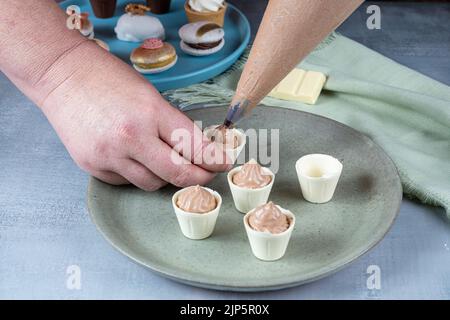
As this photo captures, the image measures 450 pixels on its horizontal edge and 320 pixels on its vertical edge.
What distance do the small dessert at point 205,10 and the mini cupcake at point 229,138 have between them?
566 mm

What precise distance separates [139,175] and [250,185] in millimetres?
180

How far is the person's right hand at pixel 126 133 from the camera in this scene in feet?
3.74

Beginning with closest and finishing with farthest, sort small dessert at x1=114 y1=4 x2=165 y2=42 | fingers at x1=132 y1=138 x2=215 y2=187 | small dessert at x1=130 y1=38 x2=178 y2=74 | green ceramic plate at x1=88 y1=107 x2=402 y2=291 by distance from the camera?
green ceramic plate at x1=88 y1=107 x2=402 y2=291 → fingers at x1=132 y1=138 x2=215 y2=187 → small dessert at x1=130 y1=38 x2=178 y2=74 → small dessert at x1=114 y1=4 x2=165 y2=42

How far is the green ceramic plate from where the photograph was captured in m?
1.02

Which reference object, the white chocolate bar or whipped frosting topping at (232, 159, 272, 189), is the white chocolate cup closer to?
whipped frosting topping at (232, 159, 272, 189)

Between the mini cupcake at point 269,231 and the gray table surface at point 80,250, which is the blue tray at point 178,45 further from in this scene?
the mini cupcake at point 269,231

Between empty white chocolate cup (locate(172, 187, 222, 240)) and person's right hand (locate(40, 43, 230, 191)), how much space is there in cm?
7

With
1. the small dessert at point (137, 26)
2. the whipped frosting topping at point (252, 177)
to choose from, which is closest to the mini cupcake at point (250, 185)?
the whipped frosting topping at point (252, 177)

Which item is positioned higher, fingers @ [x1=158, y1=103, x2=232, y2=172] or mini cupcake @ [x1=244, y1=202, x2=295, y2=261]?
fingers @ [x1=158, y1=103, x2=232, y2=172]

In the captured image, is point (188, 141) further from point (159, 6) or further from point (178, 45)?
point (159, 6)

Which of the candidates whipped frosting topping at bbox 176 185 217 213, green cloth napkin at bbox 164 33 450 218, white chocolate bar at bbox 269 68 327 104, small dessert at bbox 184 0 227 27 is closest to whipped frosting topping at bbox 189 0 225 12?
small dessert at bbox 184 0 227 27
